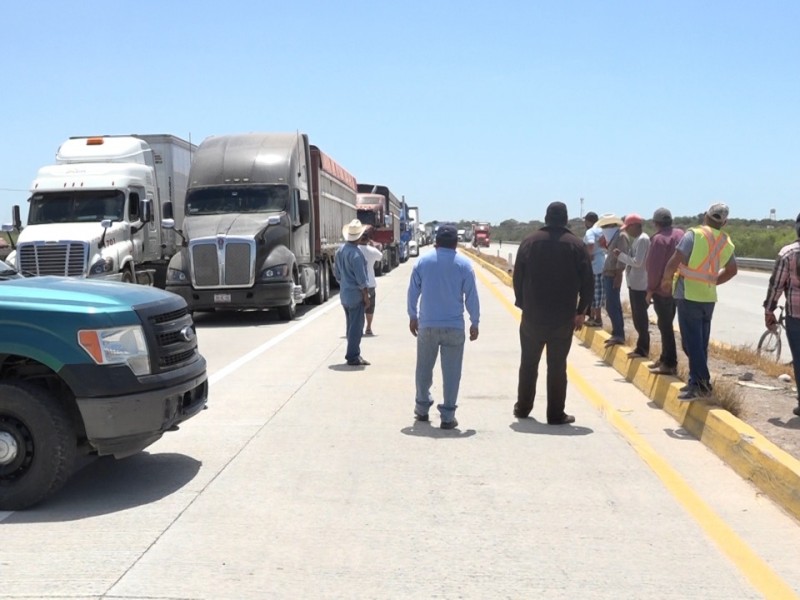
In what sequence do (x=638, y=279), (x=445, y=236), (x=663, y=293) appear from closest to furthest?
(x=445, y=236), (x=663, y=293), (x=638, y=279)

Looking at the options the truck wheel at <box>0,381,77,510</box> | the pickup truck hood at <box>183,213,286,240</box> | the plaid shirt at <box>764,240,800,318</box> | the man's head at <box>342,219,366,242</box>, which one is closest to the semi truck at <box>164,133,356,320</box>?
the pickup truck hood at <box>183,213,286,240</box>

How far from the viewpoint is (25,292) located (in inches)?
233

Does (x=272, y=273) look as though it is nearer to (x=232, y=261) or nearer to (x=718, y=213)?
(x=232, y=261)

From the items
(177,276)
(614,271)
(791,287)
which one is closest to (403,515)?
(791,287)

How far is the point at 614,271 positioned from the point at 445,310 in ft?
13.6

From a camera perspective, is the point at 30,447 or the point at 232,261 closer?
the point at 30,447

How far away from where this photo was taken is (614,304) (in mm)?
11648

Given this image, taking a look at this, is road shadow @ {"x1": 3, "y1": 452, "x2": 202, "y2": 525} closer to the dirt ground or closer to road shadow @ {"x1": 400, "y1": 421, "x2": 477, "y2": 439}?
road shadow @ {"x1": 400, "y1": 421, "x2": 477, "y2": 439}

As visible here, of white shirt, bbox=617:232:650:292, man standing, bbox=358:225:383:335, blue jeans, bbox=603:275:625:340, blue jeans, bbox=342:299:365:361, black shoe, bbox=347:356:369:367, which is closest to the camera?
white shirt, bbox=617:232:650:292

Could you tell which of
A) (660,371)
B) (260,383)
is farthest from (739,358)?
(260,383)

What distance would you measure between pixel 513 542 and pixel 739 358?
7.06 metres

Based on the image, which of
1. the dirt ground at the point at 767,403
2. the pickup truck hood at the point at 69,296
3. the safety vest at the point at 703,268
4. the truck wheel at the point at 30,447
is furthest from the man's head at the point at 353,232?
the truck wheel at the point at 30,447

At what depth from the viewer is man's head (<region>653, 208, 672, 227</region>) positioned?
31.4 ft

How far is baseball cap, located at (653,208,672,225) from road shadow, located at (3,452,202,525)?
18.1 feet
